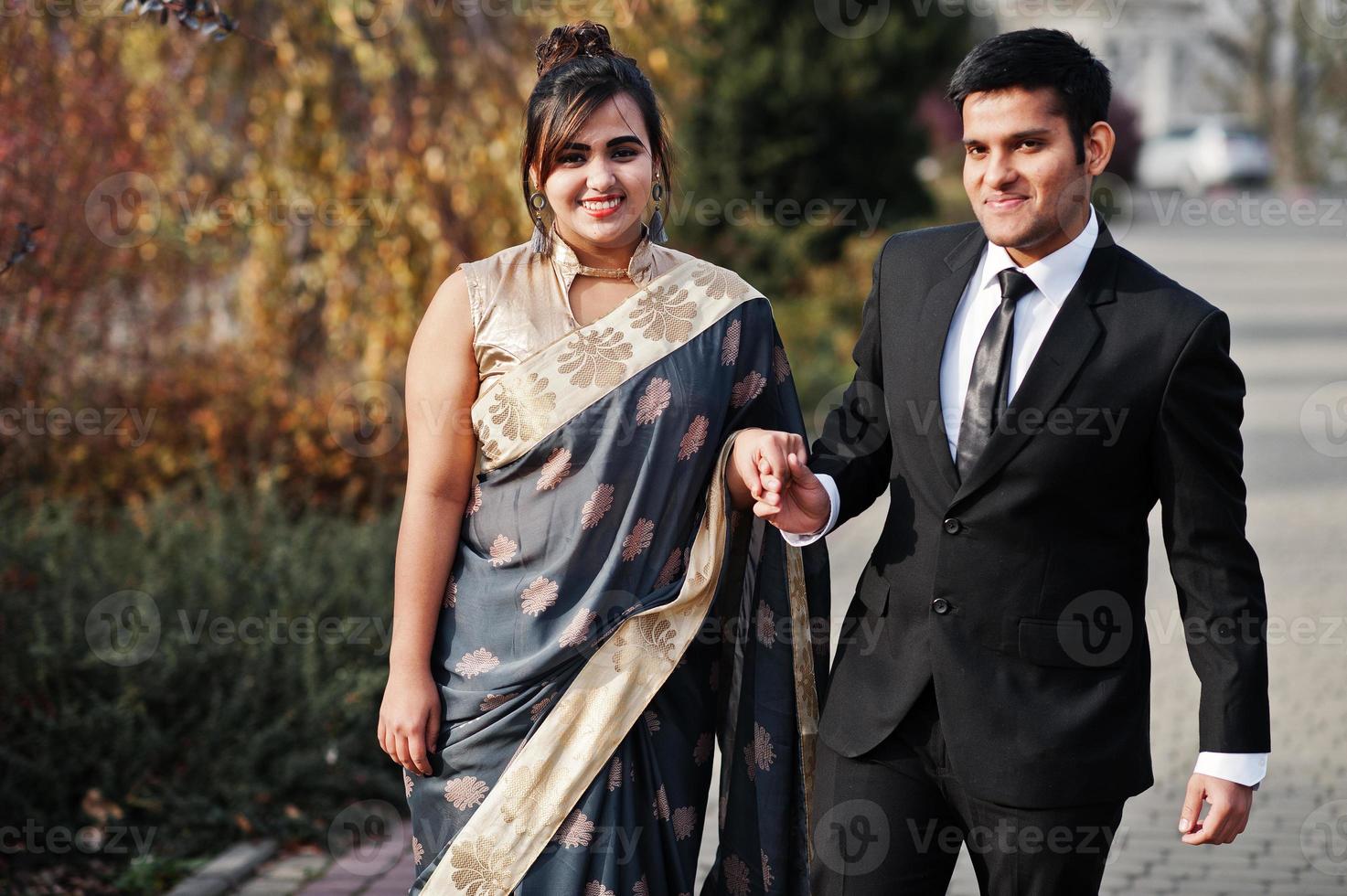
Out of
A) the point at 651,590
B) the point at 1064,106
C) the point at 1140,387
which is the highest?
the point at 1064,106

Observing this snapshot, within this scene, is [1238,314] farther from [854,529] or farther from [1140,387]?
[1140,387]

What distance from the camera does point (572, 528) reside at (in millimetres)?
2436

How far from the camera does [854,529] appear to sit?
8594 mm

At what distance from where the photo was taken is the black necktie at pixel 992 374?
2244 millimetres

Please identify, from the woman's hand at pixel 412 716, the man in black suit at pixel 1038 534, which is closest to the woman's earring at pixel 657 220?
the man in black suit at pixel 1038 534

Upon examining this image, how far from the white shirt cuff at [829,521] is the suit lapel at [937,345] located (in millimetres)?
201

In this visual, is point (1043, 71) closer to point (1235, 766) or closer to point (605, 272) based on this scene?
point (605, 272)

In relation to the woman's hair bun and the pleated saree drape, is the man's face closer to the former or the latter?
the pleated saree drape

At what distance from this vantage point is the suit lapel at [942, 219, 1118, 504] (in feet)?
7.22

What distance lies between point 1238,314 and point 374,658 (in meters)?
13.7

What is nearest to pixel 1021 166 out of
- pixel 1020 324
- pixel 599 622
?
pixel 1020 324

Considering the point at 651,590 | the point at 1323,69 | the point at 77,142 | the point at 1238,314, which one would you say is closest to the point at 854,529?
the point at 77,142

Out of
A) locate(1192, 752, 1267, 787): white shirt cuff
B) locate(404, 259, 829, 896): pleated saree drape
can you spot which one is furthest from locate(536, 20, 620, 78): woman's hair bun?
locate(1192, 752, 1267, 787): white shirt cuff

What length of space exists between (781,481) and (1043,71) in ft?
2.48
